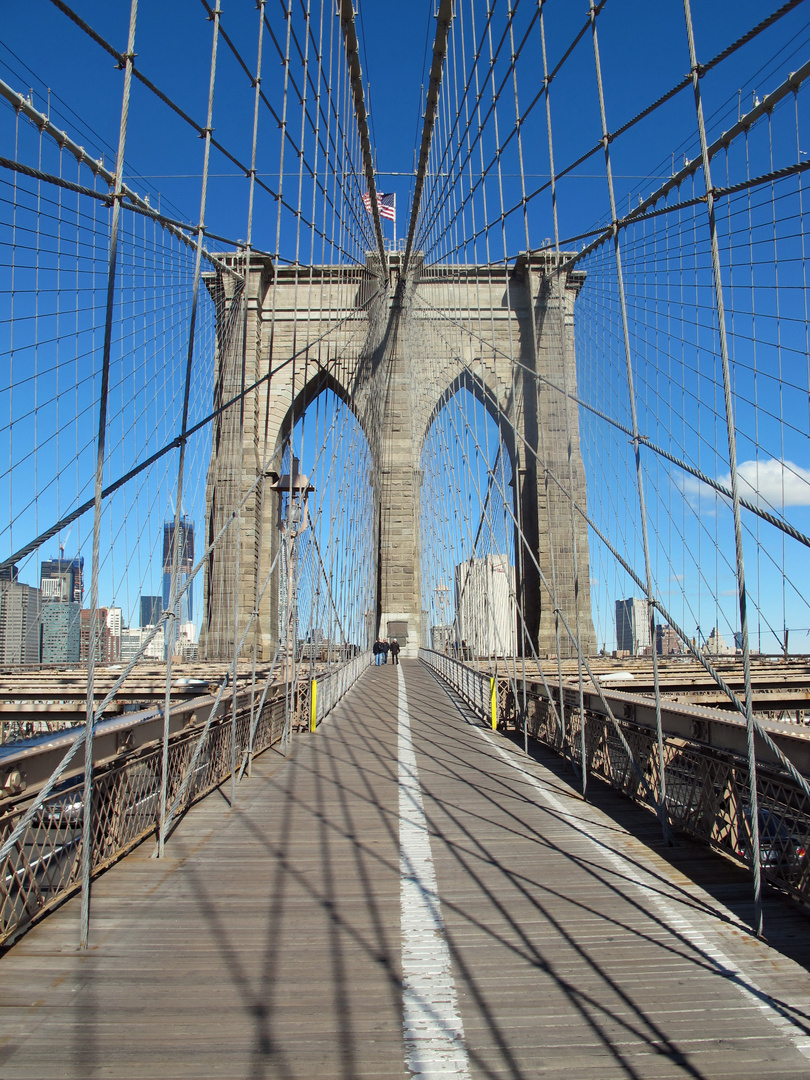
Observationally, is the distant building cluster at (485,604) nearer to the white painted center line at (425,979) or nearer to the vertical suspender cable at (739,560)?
the white painted center line at (425,979)

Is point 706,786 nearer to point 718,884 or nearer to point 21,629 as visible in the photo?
point 718,884

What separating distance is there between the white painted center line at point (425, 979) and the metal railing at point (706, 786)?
4.41 feet

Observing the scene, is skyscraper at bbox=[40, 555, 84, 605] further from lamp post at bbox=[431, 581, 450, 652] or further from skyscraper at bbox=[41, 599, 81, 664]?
lamp post at bbox=[431, 581, 450, 652]

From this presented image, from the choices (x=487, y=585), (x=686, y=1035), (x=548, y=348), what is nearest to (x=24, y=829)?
(x=686, y=1035)

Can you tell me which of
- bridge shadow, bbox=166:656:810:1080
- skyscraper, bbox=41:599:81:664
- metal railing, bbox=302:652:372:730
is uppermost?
skyscraper, bbox=41:599:81:664

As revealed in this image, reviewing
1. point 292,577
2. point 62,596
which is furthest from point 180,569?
point 292,577

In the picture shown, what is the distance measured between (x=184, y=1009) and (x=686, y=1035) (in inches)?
57.4

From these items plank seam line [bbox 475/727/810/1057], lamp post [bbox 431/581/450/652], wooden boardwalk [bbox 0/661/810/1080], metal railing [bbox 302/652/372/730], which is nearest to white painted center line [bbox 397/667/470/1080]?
wooden boardwalk [bbox 0/661/810/1080]

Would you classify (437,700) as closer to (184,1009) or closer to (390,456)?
(184,1009)

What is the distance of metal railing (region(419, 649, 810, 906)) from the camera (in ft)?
10.3

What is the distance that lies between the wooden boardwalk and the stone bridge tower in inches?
699

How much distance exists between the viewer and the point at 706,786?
3.97 m

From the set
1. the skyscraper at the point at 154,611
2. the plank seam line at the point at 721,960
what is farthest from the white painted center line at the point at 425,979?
the skyscraper at the point at 154,611

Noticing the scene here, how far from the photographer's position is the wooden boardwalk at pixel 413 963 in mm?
2084
